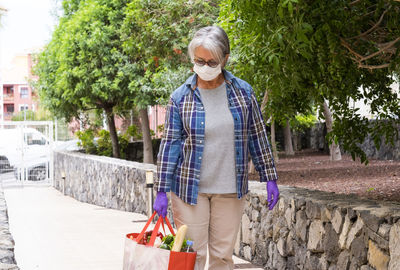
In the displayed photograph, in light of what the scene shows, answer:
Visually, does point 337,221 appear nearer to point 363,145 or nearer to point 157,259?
point 157,259

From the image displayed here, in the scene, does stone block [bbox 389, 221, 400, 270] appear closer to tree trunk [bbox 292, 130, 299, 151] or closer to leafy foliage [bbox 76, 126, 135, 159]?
leafy foliage [bbox 76, 126, 135, 159]

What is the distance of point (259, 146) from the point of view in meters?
4.18

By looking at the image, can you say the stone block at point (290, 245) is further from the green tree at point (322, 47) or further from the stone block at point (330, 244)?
the green tree at point (322, 47)

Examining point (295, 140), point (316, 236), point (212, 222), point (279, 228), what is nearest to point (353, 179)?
point (279, 228)

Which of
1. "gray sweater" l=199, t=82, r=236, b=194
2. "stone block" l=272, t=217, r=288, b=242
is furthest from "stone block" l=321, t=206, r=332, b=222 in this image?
"gray sweater" l=199, t=82, r=236, b=194

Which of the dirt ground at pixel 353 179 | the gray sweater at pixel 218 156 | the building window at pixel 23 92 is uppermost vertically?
the building window at pixel 23 92

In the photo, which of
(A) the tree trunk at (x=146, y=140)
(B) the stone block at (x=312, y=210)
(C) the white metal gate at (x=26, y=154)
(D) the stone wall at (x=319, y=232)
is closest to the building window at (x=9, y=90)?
(C) the white metal gate at (x=26, y=154)

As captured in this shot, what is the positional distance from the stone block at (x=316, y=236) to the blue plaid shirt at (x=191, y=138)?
1.71 metres

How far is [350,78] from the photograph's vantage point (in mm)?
6871

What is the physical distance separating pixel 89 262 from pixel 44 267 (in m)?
0.51

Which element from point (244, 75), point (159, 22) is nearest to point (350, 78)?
point (244, 75)

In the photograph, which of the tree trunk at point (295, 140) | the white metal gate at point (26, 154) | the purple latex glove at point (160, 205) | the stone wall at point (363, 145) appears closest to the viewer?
the purple latex glove at point (160, 205)

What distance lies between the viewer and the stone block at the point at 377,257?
4.42 metres

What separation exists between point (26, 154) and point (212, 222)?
19145 millimetres
